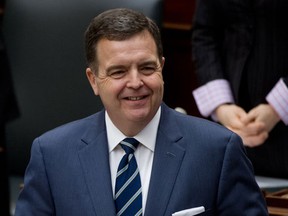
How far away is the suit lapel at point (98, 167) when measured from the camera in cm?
182

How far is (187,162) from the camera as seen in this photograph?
184 centimetres

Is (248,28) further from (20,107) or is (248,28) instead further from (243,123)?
(20,107)

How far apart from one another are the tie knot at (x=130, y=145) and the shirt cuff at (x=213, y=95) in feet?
1.94

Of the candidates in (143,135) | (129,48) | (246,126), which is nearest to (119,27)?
(129,48)

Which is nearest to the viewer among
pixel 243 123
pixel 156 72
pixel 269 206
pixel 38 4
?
pixel 156 72

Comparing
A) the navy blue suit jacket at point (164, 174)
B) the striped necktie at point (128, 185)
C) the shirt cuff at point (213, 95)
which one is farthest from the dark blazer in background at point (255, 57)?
the striped necktie at point (128, 185)

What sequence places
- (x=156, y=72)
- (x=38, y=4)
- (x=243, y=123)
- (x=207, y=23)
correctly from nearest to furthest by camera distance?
(x=156, y=72), (x=243, y=123), (x=207, y=23), (x=38, y=4)

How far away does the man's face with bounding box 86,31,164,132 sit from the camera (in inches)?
70.4

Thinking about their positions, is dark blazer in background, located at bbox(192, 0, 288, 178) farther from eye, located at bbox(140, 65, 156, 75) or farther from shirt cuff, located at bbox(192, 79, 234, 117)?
eye, located at bbox(140, 65, 156, 75)

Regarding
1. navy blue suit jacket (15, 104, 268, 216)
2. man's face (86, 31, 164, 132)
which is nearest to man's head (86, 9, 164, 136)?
man's face (86, 31, 164, 132)

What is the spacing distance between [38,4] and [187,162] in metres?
1.28

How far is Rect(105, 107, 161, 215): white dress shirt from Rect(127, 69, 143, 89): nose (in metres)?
0.14

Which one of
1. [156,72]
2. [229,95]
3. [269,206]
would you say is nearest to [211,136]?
[156,72]

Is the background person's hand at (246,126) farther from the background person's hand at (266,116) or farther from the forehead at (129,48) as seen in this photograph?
the forehead at (129,48)
